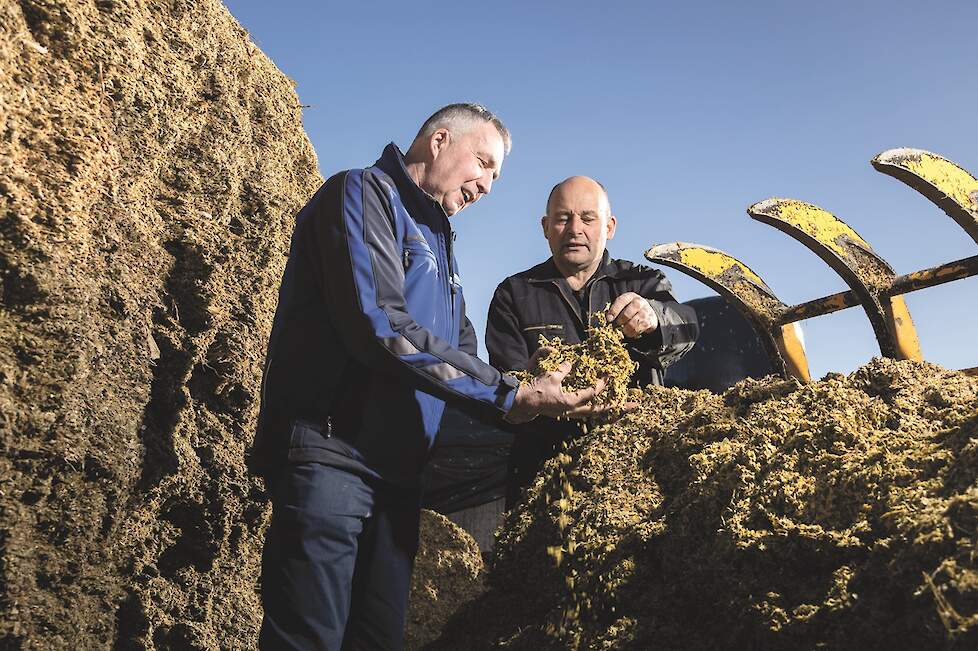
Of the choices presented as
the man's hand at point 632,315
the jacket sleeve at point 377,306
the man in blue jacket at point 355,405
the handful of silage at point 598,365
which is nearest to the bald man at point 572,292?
the man's hand at point 632,315

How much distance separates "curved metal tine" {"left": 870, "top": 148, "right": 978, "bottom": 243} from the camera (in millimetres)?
3996

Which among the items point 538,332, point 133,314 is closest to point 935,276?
point 538,332

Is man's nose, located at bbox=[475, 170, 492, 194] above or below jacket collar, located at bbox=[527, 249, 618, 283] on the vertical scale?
above

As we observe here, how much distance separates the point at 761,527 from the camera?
164 cm

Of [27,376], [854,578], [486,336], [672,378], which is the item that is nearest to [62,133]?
[27,376]

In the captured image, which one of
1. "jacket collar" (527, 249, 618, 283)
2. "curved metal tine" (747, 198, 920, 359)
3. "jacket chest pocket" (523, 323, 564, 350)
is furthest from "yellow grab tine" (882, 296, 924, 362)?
"jacket chest pocket" (523, 323, 564, 350)

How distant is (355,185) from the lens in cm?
224

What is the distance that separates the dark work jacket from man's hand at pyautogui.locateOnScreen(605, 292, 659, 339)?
0.29ft

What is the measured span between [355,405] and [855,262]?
3.46 meters

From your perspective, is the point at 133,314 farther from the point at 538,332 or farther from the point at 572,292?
the point at 572,292

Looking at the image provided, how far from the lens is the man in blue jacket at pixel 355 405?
209 centimetres

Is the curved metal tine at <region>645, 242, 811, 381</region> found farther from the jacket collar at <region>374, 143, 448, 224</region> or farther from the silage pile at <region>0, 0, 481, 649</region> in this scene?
the jacket collar at <region>374, 143, 448, 224</region>

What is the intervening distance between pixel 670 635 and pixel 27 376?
2.01 meters

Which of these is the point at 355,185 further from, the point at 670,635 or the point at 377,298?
the point at 670,635
